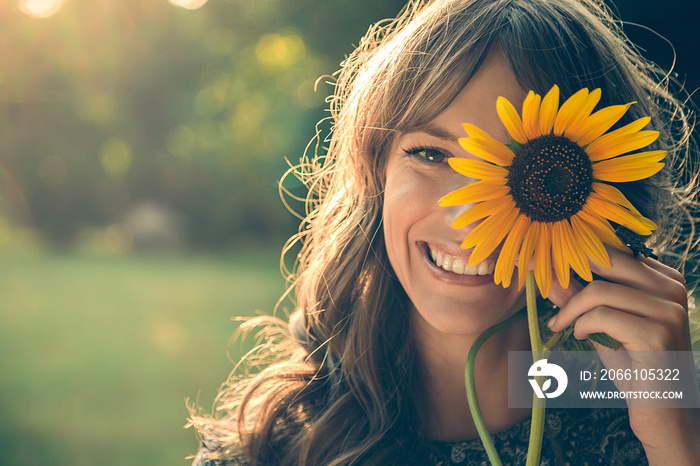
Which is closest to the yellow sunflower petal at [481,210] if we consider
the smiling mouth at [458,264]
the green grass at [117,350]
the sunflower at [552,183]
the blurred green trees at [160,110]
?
the sunflower at [552,183]

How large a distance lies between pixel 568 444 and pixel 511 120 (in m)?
0.86

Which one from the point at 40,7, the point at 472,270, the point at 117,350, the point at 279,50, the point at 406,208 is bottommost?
the point at 472,270

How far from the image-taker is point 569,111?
0.78m

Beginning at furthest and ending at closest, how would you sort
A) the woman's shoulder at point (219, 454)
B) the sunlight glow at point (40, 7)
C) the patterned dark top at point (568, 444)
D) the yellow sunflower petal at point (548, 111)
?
the sunlight glow at point (40, 7) → the woman's shoulder at point (219, 454) → the patterned dark top at point (568, 444) → the yellow sunflower petal at point (548, 111)

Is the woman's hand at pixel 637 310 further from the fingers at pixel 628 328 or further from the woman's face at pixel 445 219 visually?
the woman's face at pixel 445 219

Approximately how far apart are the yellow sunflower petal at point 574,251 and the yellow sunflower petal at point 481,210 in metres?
0.08

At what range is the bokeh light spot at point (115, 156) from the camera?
12.0 meters

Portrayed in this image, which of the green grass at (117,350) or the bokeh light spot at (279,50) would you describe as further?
the bokeh light spot at (279,50)

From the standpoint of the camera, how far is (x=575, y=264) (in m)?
0.82


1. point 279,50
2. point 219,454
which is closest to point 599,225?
point 219,454

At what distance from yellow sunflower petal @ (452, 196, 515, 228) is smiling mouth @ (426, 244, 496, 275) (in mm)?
358

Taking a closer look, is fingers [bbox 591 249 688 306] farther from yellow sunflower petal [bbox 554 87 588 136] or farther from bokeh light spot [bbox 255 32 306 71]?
bokeh light spot [bbox 255 32 306 71]

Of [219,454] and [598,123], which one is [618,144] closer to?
[598,123]

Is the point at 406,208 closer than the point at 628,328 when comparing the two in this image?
No
